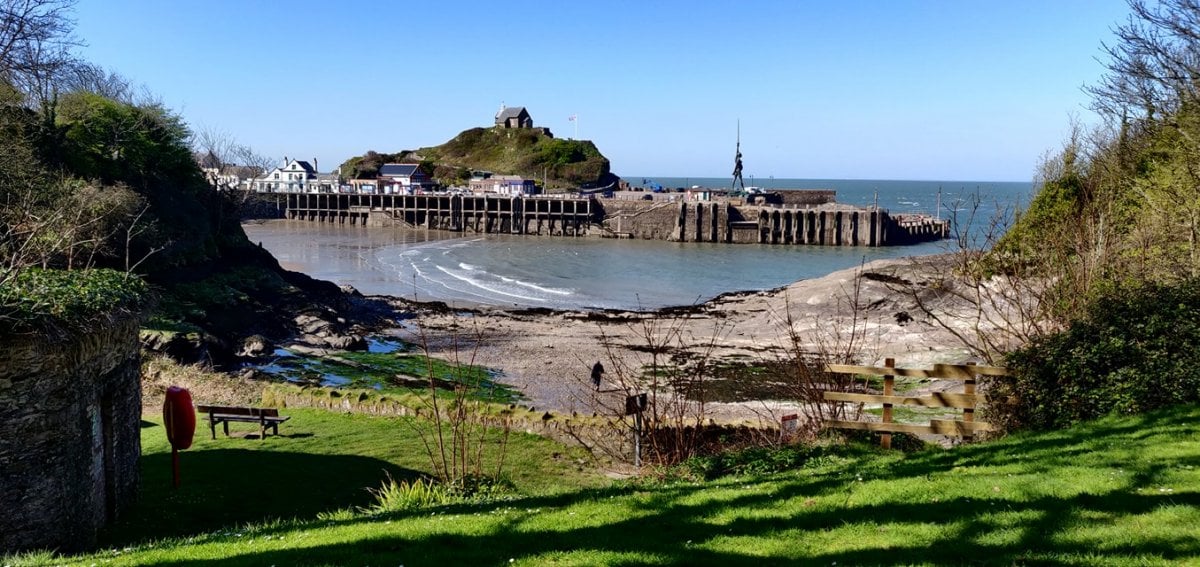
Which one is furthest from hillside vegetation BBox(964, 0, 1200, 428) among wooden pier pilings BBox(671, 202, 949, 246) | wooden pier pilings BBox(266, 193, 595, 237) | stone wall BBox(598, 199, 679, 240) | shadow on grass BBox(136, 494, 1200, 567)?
wooden pier pilings BBox(266, 193, 595, 237)

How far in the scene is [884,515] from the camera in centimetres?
655

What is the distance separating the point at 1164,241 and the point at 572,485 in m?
12.0

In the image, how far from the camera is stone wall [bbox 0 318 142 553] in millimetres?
8039

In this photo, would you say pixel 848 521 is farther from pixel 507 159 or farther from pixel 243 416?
pixel 507 159

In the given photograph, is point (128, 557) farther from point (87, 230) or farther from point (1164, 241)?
point (87, 230)

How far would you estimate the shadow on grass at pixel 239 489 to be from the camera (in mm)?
10180

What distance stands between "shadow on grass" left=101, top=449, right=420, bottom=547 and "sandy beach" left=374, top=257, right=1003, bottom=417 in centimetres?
759

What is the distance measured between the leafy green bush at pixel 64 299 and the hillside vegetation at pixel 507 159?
371 ft

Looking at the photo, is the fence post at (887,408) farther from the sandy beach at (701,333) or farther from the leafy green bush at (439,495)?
the sandy beach at (701,333)

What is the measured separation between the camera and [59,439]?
849cm

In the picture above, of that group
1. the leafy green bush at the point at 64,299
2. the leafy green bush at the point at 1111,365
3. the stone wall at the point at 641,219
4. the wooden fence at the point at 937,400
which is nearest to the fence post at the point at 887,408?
the wooden fence at the point at 937,400

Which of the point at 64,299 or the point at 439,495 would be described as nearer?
the point at 64,299

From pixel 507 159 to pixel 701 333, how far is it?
110 metres

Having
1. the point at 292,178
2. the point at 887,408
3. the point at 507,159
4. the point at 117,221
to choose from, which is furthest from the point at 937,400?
the point at 507,159
